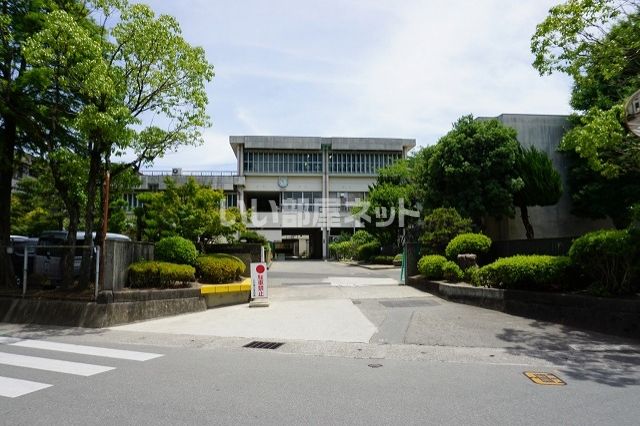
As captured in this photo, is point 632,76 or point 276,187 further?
point 276,187

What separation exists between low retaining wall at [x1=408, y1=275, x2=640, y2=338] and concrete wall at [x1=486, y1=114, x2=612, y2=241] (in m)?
13.2

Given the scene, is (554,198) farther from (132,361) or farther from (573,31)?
(132,361)

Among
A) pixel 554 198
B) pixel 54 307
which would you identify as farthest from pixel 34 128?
pixel 554 198

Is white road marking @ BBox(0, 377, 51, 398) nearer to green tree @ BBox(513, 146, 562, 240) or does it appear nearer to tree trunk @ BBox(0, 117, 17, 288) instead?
tree trunk @ BBox(0, 117, 17, 288)

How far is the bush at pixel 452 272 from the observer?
14057 mm

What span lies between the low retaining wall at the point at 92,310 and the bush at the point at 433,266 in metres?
8.52

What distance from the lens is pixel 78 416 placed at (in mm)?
4449

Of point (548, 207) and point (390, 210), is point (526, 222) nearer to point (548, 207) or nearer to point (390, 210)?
point (548, 207)

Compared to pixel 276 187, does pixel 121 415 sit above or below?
below

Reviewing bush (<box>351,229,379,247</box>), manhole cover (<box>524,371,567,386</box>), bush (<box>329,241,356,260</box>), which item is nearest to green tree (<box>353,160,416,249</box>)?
bush (<box>351,229,379,247</box>)

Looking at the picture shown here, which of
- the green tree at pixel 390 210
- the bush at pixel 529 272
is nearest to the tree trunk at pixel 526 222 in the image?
the green tree at pixel 390 210

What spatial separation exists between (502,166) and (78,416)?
2095cm

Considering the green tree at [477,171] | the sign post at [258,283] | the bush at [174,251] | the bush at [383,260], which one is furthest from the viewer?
the bush at [383,260]

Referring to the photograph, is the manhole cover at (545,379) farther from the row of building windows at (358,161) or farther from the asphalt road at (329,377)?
the row of building windows at (358,161)
